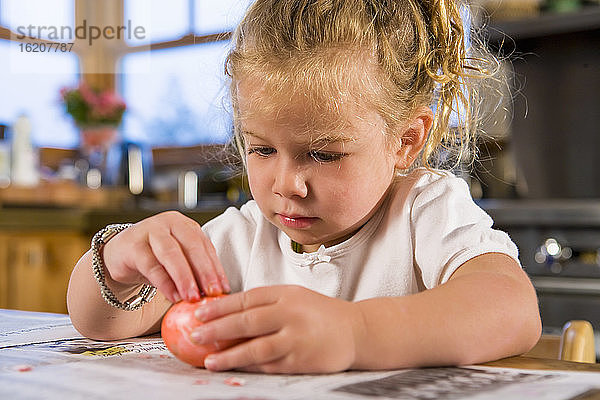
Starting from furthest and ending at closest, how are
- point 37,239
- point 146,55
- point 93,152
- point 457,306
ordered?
point 146,55, point 93,152, point 37,239, point 457,306

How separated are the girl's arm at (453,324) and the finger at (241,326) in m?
0.08

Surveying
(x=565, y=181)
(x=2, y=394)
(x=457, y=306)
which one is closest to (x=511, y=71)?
(x=565, y=181)

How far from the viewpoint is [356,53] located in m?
0.93

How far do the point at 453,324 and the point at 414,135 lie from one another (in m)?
0.39

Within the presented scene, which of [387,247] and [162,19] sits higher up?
[162,19]

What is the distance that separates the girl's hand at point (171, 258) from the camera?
72cm

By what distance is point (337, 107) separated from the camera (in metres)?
0.88

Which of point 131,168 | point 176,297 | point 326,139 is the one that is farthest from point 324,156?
point 131,168

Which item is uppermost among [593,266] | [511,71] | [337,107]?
[511,71]

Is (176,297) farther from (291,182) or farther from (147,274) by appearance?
(291,182)

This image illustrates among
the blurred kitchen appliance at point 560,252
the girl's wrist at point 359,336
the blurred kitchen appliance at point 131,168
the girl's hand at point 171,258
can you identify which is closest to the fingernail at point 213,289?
the girl's hand at point 171,258

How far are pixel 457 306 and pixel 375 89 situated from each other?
337 millimetres

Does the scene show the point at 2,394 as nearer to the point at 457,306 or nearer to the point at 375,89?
the point at 457,306

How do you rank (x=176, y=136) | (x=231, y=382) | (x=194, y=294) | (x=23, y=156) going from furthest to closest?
(x=176, y=136), (x=23, y=156), (x=194, y=294), (x=231, y=382)
